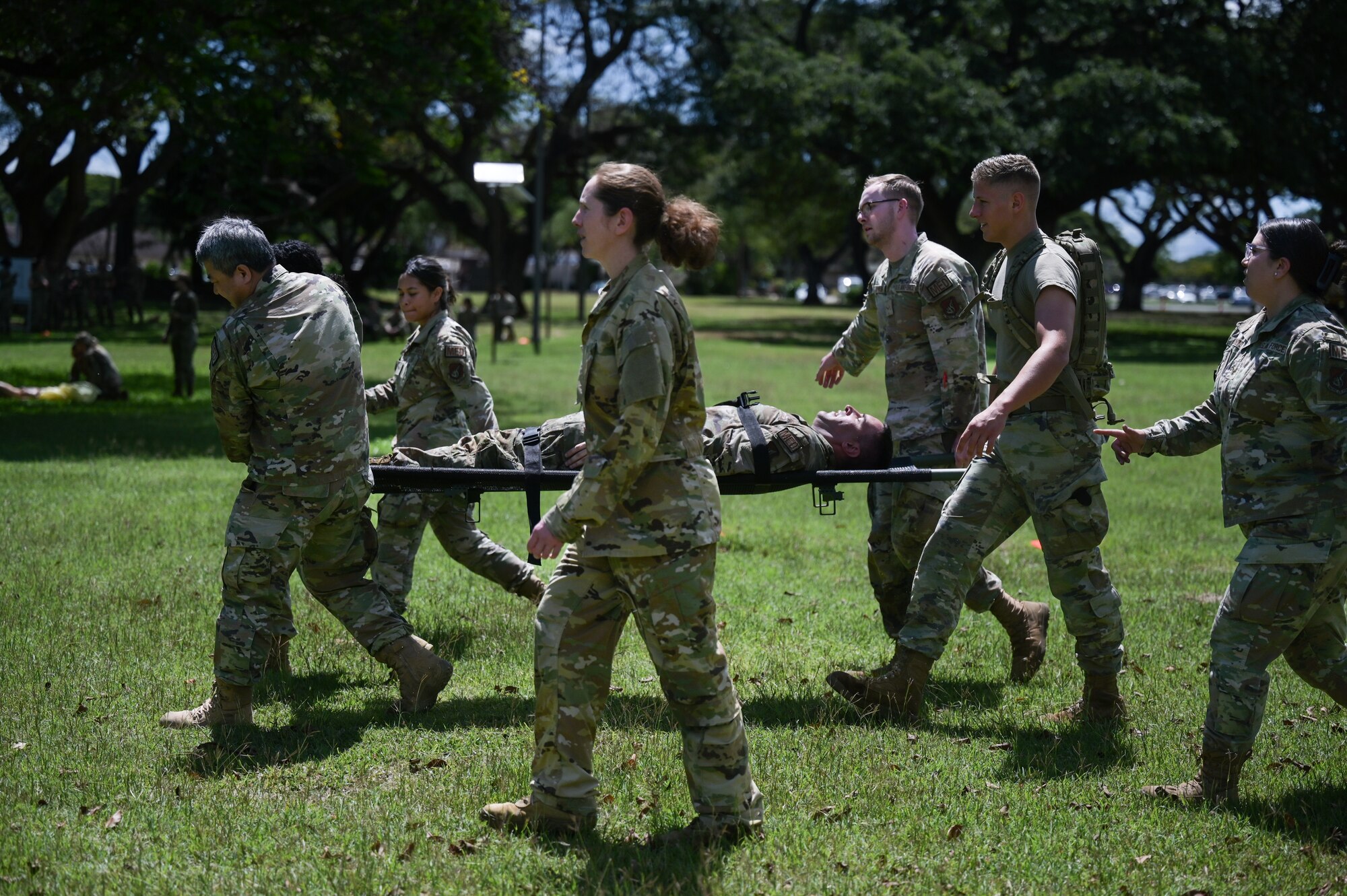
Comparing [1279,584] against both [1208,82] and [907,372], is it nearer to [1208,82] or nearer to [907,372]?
[907,372]

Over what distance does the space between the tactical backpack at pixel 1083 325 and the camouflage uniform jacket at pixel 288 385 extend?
9.38ft

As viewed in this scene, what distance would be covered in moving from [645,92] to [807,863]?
39.4 meters

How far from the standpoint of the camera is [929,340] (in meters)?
6.10

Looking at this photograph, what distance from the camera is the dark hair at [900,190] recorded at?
6113mm

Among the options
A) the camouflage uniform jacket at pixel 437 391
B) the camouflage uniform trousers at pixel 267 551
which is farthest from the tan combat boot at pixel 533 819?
the camouflage uniform jacket at pixel 437 391

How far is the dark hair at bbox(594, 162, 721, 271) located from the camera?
13.3ft

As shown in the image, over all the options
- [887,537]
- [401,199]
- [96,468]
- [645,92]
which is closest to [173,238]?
[401,199]

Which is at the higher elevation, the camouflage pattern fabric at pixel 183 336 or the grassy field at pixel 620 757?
the camouflage pattern fabric at pixel 183 336

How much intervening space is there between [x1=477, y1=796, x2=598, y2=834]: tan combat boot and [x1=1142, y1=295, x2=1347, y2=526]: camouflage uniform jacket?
269 centimetres

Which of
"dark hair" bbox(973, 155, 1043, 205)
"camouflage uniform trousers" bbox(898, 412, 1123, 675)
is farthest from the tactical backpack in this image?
"dark hair" bbox(973, 155, 1043, 205)

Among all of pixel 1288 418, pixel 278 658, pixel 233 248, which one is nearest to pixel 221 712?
pixel 278 658

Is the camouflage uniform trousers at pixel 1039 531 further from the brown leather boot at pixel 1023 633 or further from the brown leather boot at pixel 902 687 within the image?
the brown leather boot at pixel 1023 633

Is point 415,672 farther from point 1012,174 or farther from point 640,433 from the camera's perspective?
point 1012,174

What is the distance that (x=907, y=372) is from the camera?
6246 millimetres
